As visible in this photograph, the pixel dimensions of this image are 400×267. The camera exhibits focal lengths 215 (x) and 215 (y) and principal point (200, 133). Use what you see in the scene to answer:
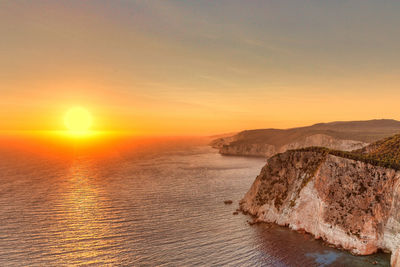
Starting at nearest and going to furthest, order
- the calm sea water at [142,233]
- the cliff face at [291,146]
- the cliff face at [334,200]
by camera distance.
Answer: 1. the calm sea water at [142,233]
2. the cliff face at [334,200]
3. the cliff face at [291,146]

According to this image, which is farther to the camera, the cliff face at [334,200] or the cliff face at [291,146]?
the cliff face at [291,146]

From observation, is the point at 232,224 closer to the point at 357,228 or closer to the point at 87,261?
the point at 357,228

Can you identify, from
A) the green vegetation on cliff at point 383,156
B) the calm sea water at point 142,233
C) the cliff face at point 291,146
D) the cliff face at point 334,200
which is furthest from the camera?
the cliff face at point 291,146

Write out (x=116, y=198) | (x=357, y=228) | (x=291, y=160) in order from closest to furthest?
(x=357, y=228) < (x=291, y=160) < (x=116, y=198)

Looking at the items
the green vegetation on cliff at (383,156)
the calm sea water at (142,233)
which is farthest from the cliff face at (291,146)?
the calm sea water at (142,233)

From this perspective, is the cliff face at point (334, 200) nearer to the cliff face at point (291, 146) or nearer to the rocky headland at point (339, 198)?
the rocky headland at point (339, 198)

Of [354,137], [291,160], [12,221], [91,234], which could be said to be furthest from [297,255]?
[354,137]
